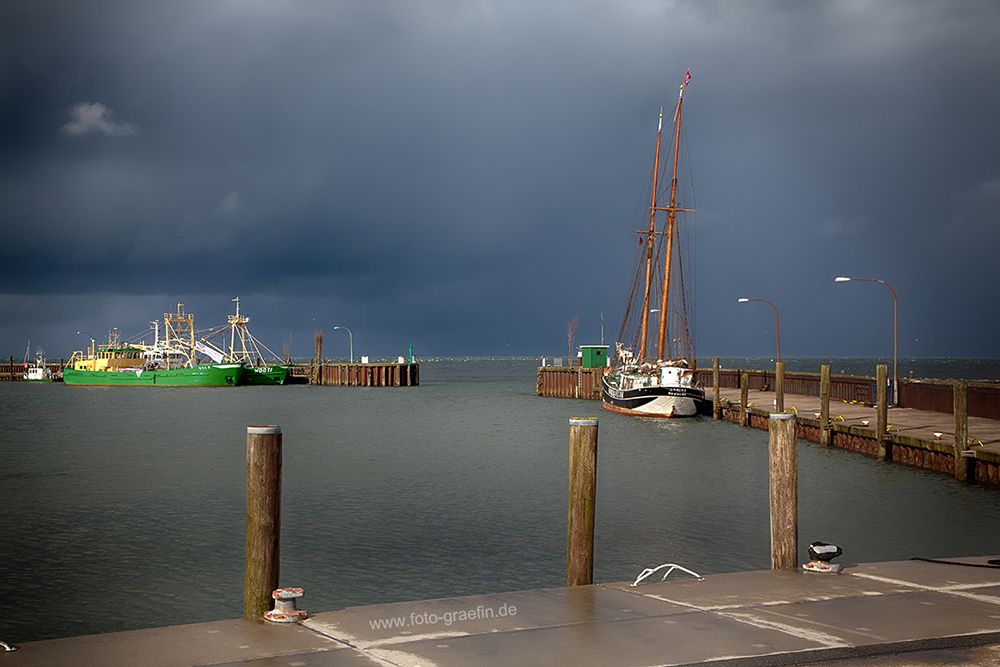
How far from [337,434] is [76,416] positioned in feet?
88.2

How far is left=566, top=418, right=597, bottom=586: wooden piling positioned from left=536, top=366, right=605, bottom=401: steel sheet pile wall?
2593 inches

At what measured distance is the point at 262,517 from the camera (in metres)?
7.80

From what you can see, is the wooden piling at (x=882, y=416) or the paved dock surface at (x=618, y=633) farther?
the wooden piling at (x=882, y=416)

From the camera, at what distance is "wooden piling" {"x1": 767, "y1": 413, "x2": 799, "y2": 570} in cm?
983

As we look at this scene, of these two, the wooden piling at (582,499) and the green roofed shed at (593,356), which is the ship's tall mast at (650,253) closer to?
the green roofed shed at (593,356)

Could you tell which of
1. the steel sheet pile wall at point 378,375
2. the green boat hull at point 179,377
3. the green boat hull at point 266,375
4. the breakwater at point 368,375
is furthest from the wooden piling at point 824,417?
the green boat hull at point 266,375

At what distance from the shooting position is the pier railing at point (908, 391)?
3394 centimetres

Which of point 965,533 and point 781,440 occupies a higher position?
point 781,440

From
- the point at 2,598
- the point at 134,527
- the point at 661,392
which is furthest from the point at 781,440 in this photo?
the point at 661,392

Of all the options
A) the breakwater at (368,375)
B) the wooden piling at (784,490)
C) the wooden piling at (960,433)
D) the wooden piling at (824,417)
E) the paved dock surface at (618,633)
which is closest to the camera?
the paved dock surface at (618,633)

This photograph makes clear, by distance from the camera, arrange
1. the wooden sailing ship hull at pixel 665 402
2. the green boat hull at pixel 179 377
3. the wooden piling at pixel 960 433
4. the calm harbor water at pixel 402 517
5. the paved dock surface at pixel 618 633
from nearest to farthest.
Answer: the paved dock surface at pixel 618 633 → the calm harbor water at pixel 402 517 → the wooden piling at pixel 960 433 → the wooden sailing ship hull at pixel 665 402 → the green boat hull at pixel 179 377

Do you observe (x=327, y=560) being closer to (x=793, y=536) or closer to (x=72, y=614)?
(x=72, y=614)

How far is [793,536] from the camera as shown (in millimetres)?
9883

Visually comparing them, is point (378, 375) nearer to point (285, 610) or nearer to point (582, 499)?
point (582, 499)
